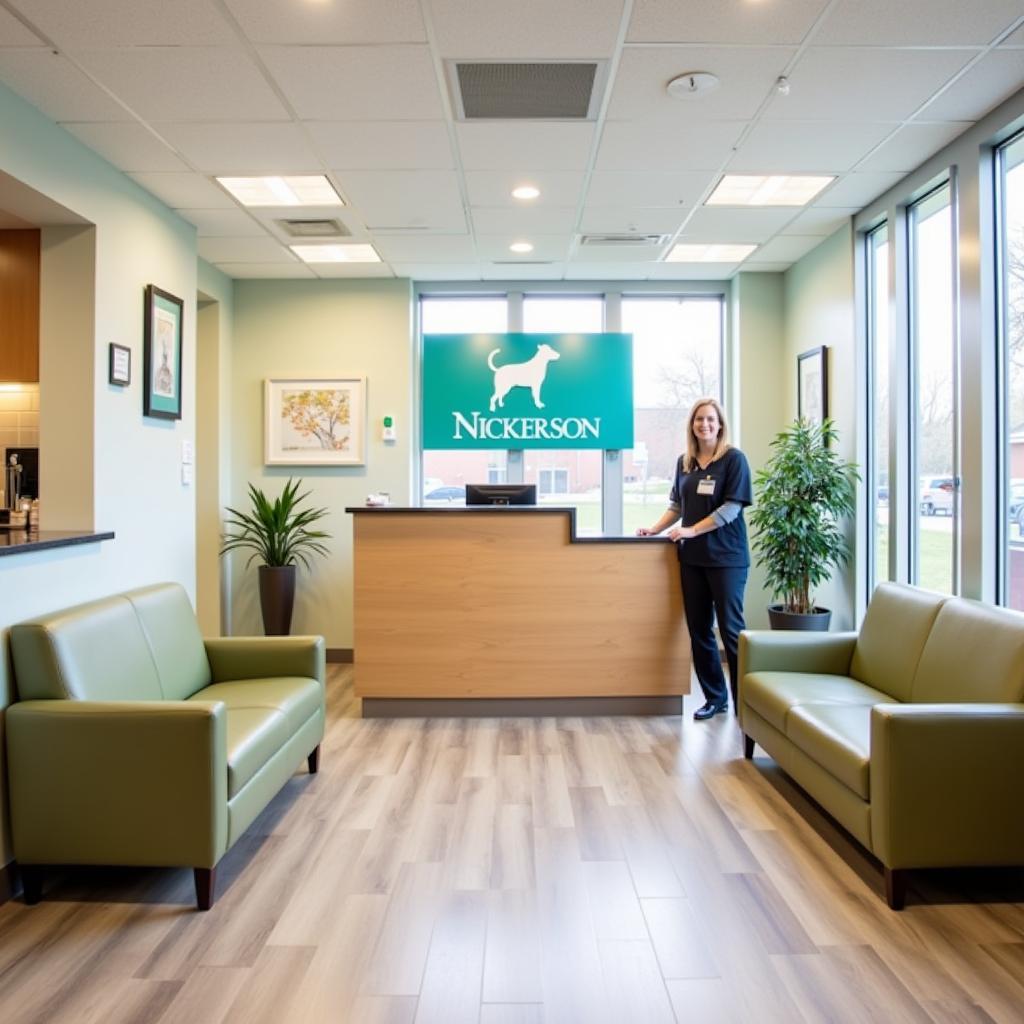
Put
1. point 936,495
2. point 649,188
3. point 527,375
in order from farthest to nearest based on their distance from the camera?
point 527,375
point 649,188
point 936,495

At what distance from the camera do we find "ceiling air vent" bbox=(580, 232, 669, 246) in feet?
16.1

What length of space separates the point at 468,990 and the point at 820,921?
3.41 feet

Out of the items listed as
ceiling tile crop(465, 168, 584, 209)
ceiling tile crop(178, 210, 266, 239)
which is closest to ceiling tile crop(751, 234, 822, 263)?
ceiling tile crop(465, 168, 584, 209)

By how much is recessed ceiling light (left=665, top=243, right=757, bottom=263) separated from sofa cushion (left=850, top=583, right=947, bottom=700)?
8.81 feet

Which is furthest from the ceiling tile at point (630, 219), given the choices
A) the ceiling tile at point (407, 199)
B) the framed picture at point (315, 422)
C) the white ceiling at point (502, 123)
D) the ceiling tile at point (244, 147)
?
the framed picture at point (315, 422)

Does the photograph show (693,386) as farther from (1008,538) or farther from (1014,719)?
(1014,719)

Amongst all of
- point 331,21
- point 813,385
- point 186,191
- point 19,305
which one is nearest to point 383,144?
point 331,21

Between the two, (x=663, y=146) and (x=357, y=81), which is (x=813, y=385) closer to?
(x=663, y=146)

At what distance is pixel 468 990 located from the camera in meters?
1.92

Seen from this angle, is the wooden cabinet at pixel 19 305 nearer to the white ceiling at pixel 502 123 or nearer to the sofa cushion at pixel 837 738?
the white ceiling at pixel 502 123

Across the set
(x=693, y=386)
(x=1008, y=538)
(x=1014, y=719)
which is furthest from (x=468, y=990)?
(x=693, y=386)

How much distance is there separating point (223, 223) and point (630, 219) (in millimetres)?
2404

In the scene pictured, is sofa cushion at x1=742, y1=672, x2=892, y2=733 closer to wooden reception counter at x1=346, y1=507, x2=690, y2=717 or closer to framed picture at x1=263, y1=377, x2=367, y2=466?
wooden reception counter at x1=346, y1=507, x2=690, y2=717

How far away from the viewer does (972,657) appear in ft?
8.93
